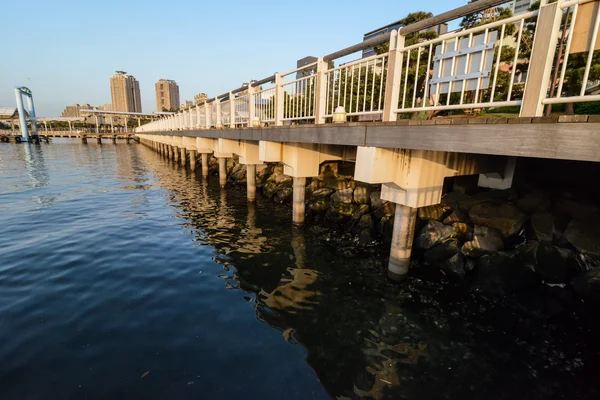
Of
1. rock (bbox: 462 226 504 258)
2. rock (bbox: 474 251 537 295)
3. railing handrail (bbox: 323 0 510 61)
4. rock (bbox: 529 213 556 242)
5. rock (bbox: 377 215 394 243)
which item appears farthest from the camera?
rock (bbox: 377 215 394 243)

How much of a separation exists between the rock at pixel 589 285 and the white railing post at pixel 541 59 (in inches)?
170

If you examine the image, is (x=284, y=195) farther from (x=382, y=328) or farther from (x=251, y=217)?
(x=382, y=328)

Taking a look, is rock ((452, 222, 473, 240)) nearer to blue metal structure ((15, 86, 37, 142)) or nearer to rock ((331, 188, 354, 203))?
rock ((331, 188, 354, 203))

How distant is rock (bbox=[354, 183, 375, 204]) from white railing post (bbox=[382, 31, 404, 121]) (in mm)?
5144

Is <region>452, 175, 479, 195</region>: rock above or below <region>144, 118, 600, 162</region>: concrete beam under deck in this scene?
below

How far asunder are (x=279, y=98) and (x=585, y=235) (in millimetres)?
7946

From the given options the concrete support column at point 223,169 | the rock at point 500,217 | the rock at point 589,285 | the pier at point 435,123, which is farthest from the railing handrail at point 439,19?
the concrete support column at point 223,169

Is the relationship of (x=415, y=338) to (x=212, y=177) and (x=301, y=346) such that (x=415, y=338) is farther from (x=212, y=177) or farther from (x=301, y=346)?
(x=212, y=177)

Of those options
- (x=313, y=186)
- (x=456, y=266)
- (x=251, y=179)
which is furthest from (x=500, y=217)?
(x=251, y=179)

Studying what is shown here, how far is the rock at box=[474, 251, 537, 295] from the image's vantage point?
6.06m

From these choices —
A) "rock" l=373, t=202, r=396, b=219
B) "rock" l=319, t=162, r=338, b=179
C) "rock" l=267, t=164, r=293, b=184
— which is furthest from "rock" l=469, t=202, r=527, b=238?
"rock" l=267, t=164, r=293, b=184

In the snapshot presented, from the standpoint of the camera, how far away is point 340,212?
1037 centimetres

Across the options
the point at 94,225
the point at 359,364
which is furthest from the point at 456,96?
the point at 94,225

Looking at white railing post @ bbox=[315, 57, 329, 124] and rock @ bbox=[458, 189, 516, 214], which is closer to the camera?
white railing post @ bbox=[315, 57, 329, 124]
